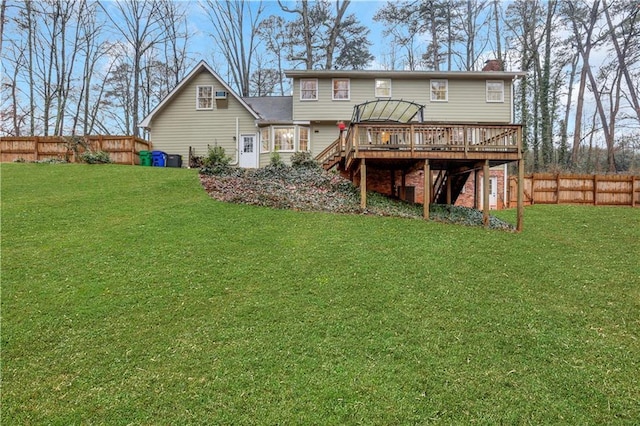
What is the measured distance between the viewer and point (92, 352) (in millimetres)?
3678

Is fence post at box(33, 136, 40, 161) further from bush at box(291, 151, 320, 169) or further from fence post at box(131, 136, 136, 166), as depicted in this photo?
bush at box(291, 151, 320, 169)

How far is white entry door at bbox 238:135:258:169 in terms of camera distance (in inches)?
677

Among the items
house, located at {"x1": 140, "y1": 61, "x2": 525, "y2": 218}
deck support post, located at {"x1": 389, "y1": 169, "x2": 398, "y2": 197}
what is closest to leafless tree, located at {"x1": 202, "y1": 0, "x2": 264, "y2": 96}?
house, located at {"x1": 140, "y1": 61, "x2": 525, "y2": 218}

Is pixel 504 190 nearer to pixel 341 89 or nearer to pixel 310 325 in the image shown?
pixel 341 89

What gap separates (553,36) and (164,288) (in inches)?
1083

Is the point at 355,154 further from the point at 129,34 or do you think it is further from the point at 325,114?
the point at 129,34

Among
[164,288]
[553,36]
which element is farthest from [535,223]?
[553,36]

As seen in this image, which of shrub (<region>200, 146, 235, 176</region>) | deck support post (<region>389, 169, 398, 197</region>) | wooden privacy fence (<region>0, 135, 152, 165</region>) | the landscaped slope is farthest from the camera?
wooden privacy fence (<region>0, 135, 152, 165</region>)

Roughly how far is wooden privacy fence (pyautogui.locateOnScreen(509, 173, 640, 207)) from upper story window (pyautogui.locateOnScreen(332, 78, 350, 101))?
9236mm

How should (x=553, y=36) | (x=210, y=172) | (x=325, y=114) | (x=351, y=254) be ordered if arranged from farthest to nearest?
(x=553, y=36), (x=325, y=114), (x=210, y=172), (x=351, y=254)

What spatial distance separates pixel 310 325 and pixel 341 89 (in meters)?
14.5

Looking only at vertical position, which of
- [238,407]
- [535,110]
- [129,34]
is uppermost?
[129,34]

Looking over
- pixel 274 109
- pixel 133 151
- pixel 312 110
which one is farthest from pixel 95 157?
pixel 312 110

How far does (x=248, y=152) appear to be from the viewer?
17250 mm
